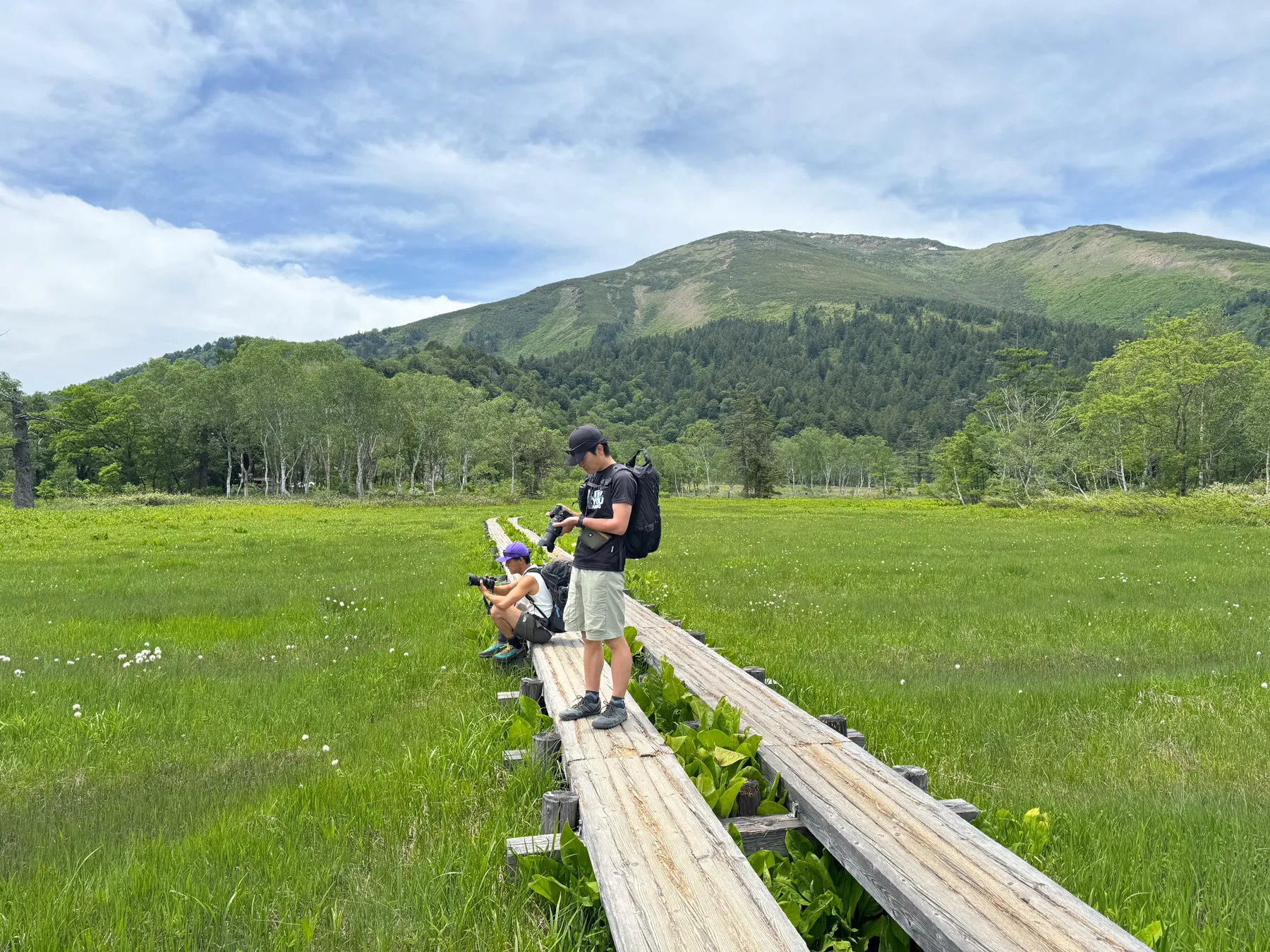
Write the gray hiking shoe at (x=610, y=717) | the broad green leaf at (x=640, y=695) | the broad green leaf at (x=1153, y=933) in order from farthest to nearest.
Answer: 1. the broad green leaf at (x=640, y=695)
2. the gray hiking shoe at (x=610, y=717)
3. the broad green leaf at (x=1153, y=933)

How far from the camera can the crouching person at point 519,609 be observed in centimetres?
779

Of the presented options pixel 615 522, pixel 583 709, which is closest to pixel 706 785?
pixel 583 709

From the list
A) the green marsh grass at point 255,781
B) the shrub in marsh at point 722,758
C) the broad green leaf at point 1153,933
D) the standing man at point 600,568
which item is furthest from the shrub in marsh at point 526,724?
the broad green leaf at point 1153,933

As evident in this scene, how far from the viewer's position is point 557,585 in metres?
8.55

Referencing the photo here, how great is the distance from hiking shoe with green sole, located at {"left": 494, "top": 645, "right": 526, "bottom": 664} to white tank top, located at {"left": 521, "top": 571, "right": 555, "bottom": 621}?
55 centimetres

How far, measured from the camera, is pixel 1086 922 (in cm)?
278

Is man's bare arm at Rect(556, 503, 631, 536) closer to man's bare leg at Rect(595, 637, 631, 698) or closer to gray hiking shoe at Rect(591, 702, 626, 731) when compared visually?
man's bare leg at Rect(595, 637, 631, 698)

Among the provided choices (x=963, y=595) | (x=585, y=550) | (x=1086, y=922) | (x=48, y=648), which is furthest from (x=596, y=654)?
(x=963, y=595)

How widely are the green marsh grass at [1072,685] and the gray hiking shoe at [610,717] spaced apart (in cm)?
216

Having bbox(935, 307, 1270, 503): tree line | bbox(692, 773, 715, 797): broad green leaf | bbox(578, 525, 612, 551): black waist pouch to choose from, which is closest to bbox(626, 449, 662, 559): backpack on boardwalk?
bbox(578, 525, 612, 551): black waist pouch

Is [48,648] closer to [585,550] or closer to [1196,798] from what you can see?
[585,550]

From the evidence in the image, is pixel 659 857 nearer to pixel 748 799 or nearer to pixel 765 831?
pixel 765 831

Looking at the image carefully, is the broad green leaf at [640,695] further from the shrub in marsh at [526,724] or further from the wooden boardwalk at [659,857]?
the wooden boardwalk at [659,857]

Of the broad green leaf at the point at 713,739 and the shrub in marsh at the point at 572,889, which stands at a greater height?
the broad green leaf at the point at 713,739
